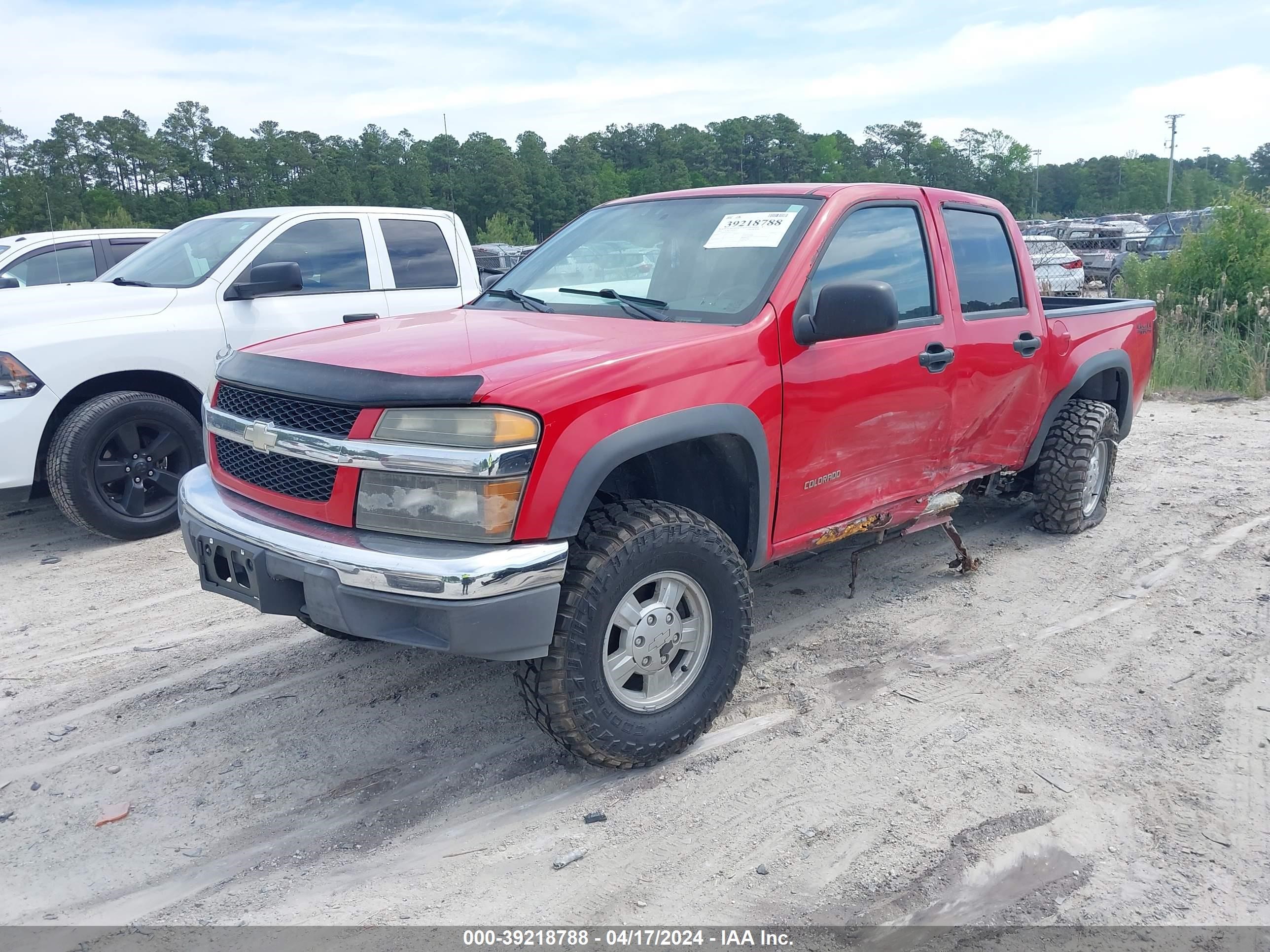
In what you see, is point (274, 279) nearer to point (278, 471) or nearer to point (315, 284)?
point (315, 284)

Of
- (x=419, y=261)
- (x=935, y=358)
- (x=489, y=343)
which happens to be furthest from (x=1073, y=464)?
(x=419, y=261)

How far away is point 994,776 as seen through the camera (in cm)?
312

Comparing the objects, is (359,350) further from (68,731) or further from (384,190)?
(384,190)

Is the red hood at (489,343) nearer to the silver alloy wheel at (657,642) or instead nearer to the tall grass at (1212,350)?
the silver alloy wheel at (657,642)

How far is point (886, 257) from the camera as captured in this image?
408 cm

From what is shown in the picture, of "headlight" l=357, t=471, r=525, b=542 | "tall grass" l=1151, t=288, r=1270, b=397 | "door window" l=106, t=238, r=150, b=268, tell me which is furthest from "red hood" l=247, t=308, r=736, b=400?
"tall grass" l=1151, t=288, r=1270, b=397

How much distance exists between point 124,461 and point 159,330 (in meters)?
0.82

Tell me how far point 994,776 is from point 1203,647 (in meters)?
1.64

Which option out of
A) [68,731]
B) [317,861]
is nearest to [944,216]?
[317,861]

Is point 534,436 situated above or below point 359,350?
below

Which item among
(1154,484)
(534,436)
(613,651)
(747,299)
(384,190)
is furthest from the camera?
(384,190)

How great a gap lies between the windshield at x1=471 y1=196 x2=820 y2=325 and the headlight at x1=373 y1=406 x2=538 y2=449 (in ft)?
3.44

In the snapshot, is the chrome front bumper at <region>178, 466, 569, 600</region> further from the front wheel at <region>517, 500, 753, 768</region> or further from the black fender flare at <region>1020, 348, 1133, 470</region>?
the black fender flare at <region>1020, 348, 1133, 470</region>

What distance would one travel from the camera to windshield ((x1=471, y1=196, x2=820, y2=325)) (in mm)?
3588
